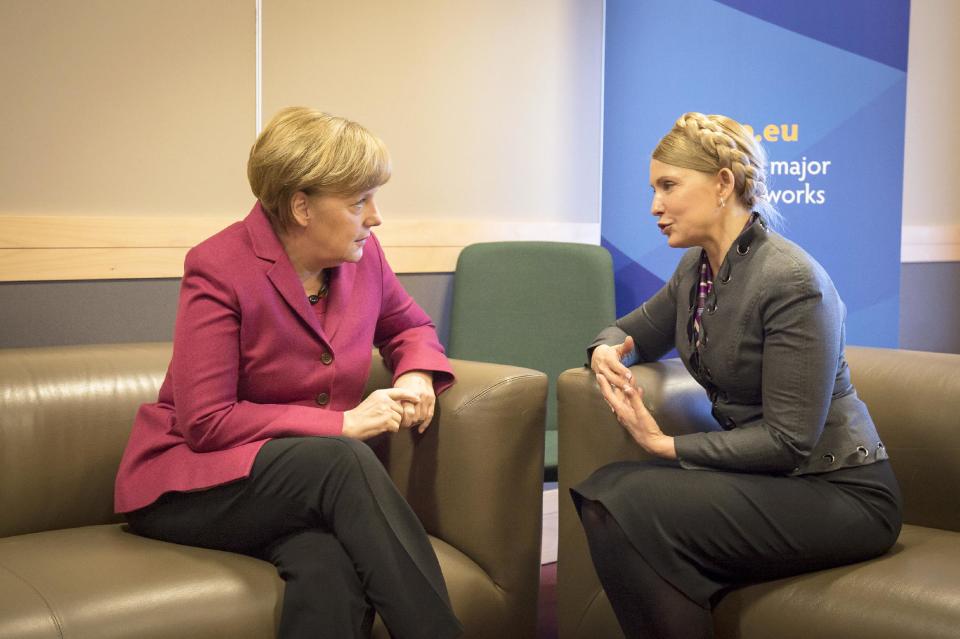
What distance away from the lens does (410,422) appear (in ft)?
7.25

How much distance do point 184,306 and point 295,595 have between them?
2.06ft

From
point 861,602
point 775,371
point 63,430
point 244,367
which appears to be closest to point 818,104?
point 775,371

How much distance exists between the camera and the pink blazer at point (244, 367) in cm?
202

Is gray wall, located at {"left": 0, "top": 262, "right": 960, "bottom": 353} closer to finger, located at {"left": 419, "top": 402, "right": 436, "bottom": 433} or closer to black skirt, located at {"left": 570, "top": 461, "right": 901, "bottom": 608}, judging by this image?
finger, located at {"left": 419, "top": 402, "right": 436, "bottom": 433}

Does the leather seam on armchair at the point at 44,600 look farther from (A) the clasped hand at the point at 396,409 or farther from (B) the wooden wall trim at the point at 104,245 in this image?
(B) the wooden wall trim at the point at 104,245

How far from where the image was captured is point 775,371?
6.70ft

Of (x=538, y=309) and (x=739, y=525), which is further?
(x=538, y=309)

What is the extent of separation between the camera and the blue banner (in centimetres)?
291

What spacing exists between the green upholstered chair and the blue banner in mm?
273

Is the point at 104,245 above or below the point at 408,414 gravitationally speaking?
above

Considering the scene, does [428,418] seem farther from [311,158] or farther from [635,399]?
[311,158]

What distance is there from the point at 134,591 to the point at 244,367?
516mm

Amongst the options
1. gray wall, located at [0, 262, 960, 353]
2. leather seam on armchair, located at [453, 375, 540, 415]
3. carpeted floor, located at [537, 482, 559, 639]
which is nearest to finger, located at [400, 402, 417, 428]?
leather seam on armchair, located at [453, 375, 540, 415]

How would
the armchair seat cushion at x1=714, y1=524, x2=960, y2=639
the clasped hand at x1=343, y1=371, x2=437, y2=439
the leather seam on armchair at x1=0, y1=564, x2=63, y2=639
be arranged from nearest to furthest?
the leather seam on armchair at x1=0, y1=564, x2=63, y2=639 → the armchair seat cushion at x1=714, y1=524, x2=960, y2=639 → the clasped hand at x1=343, y1=371, x2=437, y2=439
